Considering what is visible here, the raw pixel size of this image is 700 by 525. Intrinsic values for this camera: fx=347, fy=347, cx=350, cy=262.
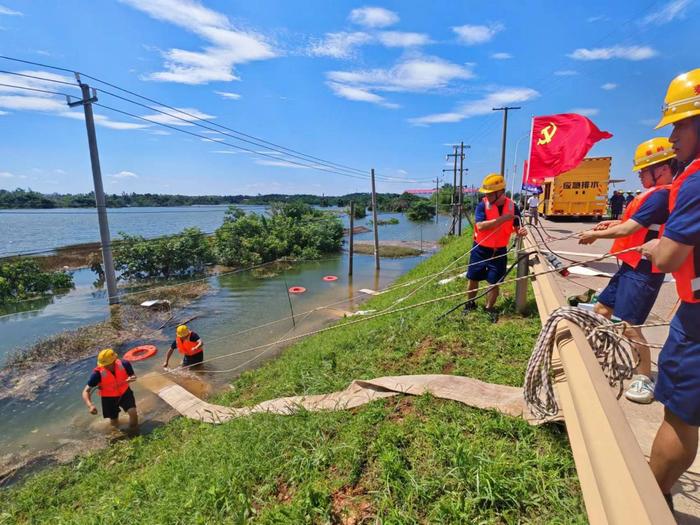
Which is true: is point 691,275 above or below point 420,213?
above

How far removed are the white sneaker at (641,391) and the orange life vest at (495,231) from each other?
7.84ft

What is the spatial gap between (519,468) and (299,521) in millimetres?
1487

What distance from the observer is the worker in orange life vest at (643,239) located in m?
2.85

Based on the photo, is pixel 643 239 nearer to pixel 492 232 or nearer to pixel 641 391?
pixel 641 391

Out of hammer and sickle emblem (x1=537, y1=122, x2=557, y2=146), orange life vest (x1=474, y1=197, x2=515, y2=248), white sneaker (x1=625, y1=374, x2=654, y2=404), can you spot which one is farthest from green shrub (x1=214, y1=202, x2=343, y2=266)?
white sneaker (x1=625, y1=374, x2=654, y2=404)

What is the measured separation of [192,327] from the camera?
1263 centimetres

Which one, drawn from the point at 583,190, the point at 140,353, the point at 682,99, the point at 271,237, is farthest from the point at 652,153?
the point at 271,237

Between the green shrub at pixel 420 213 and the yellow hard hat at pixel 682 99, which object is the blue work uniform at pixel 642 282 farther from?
the green shrub at pixel 420 213

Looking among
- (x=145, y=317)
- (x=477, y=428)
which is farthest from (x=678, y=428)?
(x=145, y=317)

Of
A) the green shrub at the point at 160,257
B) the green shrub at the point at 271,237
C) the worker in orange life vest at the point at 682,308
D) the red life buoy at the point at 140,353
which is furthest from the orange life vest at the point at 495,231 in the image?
the green shrub at the point at 271,237

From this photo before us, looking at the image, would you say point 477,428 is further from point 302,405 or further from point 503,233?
point 503,233

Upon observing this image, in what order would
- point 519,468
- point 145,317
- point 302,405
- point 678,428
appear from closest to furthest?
point 678,428, point 519,468, point 302,405, point 145,317

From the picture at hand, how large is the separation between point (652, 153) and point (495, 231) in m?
2.00

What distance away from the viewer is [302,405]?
394cm
